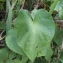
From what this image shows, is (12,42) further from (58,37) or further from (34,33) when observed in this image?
(58,37)

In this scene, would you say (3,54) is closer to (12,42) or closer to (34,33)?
(12,42)

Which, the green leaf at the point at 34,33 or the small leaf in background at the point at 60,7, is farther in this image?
the small leaf in background at the point at 60,7

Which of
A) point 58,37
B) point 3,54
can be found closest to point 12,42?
point 3,54

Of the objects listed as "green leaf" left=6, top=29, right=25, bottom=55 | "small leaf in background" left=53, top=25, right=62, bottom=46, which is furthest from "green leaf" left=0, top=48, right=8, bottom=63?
"small leaf in background" left=53, top=25, right=62, bottom=46

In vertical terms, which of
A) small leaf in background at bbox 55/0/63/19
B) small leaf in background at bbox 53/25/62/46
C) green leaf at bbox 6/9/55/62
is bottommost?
small leaf in background at bbox 53/25/62/46

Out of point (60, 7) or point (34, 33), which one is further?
point (60, 7)

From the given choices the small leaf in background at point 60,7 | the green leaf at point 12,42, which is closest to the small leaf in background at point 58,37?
the small leaf in background at point 60,7

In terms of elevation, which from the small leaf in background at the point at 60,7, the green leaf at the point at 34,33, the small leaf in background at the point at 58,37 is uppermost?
the small leaf in background at the point at 60,7

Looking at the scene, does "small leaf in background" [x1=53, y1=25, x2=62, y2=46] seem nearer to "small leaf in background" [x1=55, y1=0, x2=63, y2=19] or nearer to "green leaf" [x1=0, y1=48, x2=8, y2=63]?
"small leaf in background" [x1=55, y1=0, x2=63, y2=19]

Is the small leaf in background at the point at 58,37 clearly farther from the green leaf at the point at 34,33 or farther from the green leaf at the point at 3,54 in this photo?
the green leaf at the point at 3,54

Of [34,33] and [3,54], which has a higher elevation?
[34,33]
